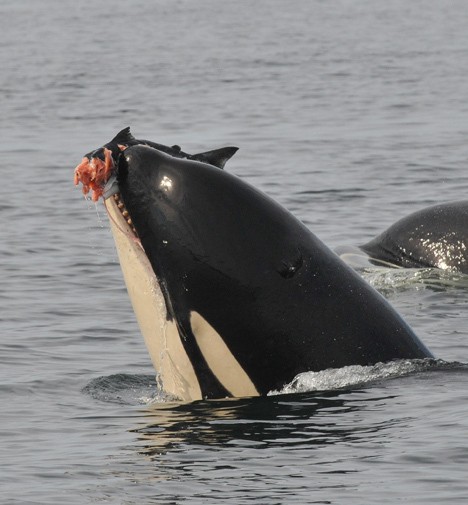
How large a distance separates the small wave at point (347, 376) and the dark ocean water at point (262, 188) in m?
0.03

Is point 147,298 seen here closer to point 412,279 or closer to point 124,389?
point 124,389

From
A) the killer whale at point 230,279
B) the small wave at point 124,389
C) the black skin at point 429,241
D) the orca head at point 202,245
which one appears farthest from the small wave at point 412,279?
the orca head at point 202,245

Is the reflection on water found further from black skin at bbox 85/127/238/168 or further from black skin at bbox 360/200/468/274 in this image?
black skin at bbox 360/200/468/274

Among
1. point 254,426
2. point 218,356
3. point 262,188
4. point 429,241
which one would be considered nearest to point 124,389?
point 254,426

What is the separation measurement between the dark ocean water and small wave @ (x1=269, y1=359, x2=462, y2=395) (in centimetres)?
3

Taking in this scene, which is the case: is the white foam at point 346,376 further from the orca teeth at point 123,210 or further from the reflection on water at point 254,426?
the orca teeth at point 123,210

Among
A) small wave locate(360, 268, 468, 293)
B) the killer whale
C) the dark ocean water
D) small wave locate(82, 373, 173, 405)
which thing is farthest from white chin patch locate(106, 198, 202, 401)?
small wave locate(360, 268, 468, 293)

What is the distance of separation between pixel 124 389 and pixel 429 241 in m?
7.92

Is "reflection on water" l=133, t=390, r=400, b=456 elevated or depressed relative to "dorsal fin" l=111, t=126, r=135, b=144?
depressed

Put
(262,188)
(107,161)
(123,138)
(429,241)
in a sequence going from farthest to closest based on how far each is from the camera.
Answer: (262,188), (429,241), (123,138), (107,161)

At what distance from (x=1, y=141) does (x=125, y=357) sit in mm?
20215

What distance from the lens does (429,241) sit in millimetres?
20781

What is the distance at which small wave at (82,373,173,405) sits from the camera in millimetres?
12989

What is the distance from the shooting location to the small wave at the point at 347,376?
436 inches
